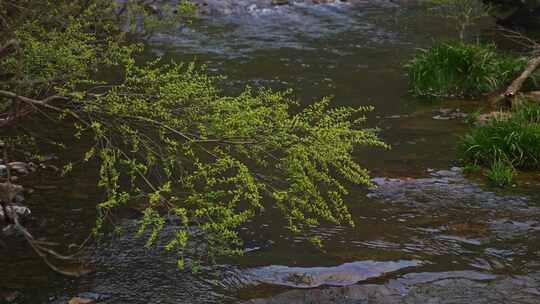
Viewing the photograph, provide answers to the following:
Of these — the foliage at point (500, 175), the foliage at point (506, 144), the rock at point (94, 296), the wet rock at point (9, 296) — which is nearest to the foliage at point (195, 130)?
the rock at point (94, 296)

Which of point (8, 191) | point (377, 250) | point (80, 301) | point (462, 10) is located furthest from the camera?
point (462, 10)

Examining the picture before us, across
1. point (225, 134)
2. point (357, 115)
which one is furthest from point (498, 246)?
point (357, 115)

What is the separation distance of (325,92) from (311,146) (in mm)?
7005

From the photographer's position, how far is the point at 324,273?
6.04 m

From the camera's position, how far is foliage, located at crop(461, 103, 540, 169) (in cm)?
878

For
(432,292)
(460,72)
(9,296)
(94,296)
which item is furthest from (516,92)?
(9,296)

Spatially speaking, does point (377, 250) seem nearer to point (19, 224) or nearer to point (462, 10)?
point (19, 224)

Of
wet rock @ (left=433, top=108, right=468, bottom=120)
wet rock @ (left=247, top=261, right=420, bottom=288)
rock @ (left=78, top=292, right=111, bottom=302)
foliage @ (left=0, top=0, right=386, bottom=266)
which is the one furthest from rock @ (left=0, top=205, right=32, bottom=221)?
A: wet rock @ (left=433, top=108, right=468, bottom=120)

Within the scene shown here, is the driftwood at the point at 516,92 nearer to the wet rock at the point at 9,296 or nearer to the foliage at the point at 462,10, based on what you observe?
the foliage at the point at 462,10

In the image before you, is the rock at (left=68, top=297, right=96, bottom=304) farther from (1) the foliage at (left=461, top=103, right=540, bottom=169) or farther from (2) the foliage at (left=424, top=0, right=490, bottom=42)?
(2) the foliage at (left=424, top=0, right=490, bottom=42)

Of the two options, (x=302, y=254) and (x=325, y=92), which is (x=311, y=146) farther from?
(x=325, y=92)

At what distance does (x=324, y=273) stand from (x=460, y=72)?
24.5ft

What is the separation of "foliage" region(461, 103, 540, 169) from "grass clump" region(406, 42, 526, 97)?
118 inches

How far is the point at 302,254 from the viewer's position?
639 centimetres
